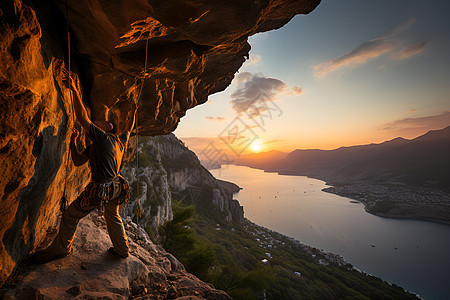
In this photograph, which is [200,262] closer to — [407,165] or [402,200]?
[402,200]

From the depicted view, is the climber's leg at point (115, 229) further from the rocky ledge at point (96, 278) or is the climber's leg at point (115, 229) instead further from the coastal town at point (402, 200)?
the coastal town at point (402, 200)

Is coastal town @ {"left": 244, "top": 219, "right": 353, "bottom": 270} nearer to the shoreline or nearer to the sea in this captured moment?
→ the sea

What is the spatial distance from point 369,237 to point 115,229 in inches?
3446

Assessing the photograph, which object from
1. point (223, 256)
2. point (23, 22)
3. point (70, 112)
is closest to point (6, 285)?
point (70, 112)

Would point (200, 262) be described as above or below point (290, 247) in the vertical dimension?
above

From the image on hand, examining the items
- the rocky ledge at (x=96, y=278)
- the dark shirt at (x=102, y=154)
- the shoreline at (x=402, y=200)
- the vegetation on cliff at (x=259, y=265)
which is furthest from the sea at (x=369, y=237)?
the dark shirt at (x=102, y=154)

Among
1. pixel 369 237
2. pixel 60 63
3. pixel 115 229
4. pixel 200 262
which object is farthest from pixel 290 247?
pixel 60 63

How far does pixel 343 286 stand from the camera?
35.9 meters

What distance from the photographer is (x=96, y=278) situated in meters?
2.86

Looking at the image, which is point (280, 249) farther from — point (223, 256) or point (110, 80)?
point (110, 80)

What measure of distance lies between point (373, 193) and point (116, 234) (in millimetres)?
146308

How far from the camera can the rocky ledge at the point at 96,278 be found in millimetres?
2396

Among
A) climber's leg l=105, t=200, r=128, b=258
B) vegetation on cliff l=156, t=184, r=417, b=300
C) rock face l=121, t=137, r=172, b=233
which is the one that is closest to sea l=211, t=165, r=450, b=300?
vegetation on cliff l=156, t=184, r=417, b=300

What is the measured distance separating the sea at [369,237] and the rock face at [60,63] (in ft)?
224
